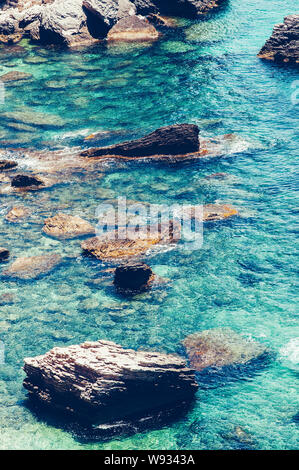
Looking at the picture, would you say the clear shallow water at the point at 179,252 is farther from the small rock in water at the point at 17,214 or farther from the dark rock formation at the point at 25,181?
the dark rock formation at the point at 25,181

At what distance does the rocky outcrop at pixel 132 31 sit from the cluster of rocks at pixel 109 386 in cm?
2567

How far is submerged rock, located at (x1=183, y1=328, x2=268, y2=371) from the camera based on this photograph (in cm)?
1333

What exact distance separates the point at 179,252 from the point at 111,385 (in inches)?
244

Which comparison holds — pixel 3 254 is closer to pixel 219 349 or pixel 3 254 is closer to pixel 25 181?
pixel 25 181

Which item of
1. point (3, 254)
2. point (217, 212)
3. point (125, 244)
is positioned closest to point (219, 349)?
point (125, 244)

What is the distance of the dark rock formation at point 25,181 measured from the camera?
21.0 m

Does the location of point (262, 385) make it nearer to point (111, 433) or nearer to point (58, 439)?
point (111, 433)

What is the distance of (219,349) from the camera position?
1362cm

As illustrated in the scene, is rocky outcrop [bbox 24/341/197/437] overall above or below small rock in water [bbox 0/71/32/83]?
below

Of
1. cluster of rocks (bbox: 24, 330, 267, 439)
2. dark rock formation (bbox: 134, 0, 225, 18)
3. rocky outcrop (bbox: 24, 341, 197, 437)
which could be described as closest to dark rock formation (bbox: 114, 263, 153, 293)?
cluster of rocks (bbox: 24, 330, 267, 439)

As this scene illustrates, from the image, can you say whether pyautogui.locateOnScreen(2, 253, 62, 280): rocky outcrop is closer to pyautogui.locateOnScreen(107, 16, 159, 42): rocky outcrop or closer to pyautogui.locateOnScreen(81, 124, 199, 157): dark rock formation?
pyautogui.locateOnScreen(81, 124, 199, 157): dark rock formation

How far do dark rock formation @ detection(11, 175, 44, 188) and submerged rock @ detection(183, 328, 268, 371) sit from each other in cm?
959

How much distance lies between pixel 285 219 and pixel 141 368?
8.31 m
